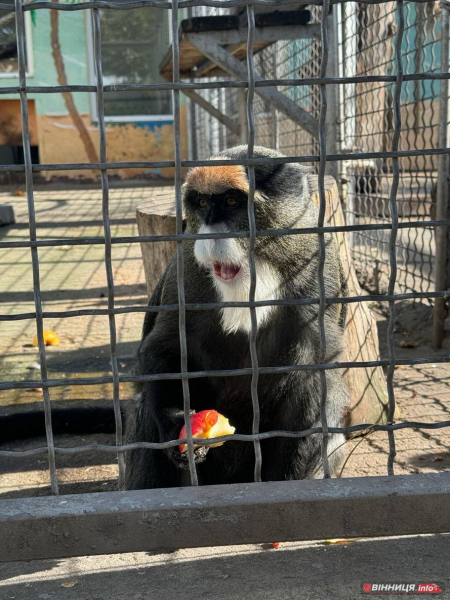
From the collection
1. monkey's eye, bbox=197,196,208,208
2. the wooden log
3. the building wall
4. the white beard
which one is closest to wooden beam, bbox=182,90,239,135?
the wooden log

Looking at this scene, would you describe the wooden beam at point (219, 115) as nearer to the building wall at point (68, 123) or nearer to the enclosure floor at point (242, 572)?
the enclosure floor at point (242, 572)

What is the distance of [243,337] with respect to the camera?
2732mm

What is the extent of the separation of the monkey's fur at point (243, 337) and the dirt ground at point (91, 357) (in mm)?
483

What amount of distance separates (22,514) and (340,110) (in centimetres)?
458

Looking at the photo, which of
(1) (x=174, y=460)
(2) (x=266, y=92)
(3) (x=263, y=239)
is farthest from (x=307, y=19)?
(1) (x=174, y=460)

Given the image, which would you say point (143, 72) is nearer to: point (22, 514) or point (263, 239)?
point (263, 239)

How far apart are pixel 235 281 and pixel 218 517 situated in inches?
36.5

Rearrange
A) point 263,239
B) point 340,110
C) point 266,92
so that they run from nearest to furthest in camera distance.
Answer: point 263,239 < point 266,92 < point 340,110

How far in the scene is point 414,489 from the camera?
194cm

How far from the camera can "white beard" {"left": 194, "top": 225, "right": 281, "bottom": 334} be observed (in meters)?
2.52

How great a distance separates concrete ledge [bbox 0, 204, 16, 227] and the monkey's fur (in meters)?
6.82

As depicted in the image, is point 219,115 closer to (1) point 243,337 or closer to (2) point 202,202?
(2) point 202,202

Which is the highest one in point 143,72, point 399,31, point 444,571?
point 143,72

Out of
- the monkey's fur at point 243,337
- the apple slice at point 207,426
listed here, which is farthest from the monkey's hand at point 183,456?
the apple slice at point 207,426
